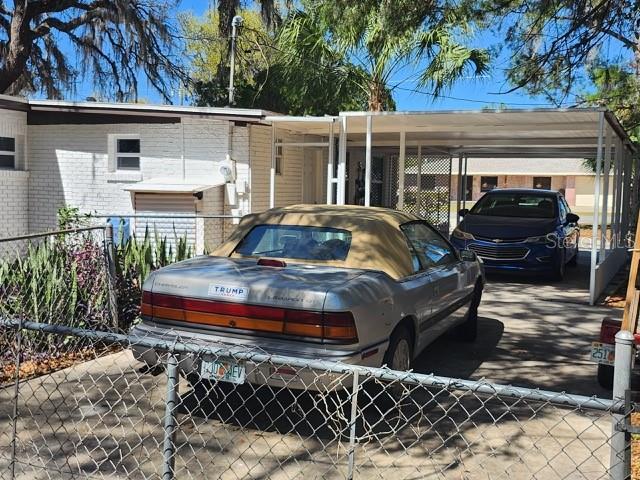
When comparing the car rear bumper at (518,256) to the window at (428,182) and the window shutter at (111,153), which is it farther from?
the window at (428,182)

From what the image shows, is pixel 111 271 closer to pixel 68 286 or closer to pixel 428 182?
pixel 68 286

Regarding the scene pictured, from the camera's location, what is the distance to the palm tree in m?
8.73

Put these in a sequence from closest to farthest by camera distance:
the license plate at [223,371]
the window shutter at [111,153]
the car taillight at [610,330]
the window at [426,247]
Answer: the license plate at [223,371], the car taillight at [610,330], the window at [426,247], the window shutter at [111,153]

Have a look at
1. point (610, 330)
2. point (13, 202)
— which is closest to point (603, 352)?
point (610, 330)

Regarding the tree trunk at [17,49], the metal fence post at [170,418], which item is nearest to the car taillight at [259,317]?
the metal fence post at [170,418]

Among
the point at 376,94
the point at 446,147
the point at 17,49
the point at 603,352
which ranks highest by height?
the point at 17,49

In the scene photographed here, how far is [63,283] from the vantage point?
21.7ft

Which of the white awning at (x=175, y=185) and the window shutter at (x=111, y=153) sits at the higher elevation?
the window shutter at (x=111, y=153)

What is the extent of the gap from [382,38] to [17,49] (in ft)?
39.1

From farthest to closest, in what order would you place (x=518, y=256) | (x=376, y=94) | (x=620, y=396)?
1. (x=376, y=94)
2. (x=518, y=256)
3. (x=620, y=396)

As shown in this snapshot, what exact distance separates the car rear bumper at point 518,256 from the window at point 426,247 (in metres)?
5.61

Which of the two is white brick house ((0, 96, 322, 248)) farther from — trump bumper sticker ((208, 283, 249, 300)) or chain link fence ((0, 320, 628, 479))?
trump bumper sticker ((208, 283, 249, 300))

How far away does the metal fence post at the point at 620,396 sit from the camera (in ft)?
7.61

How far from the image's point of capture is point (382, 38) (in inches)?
430
